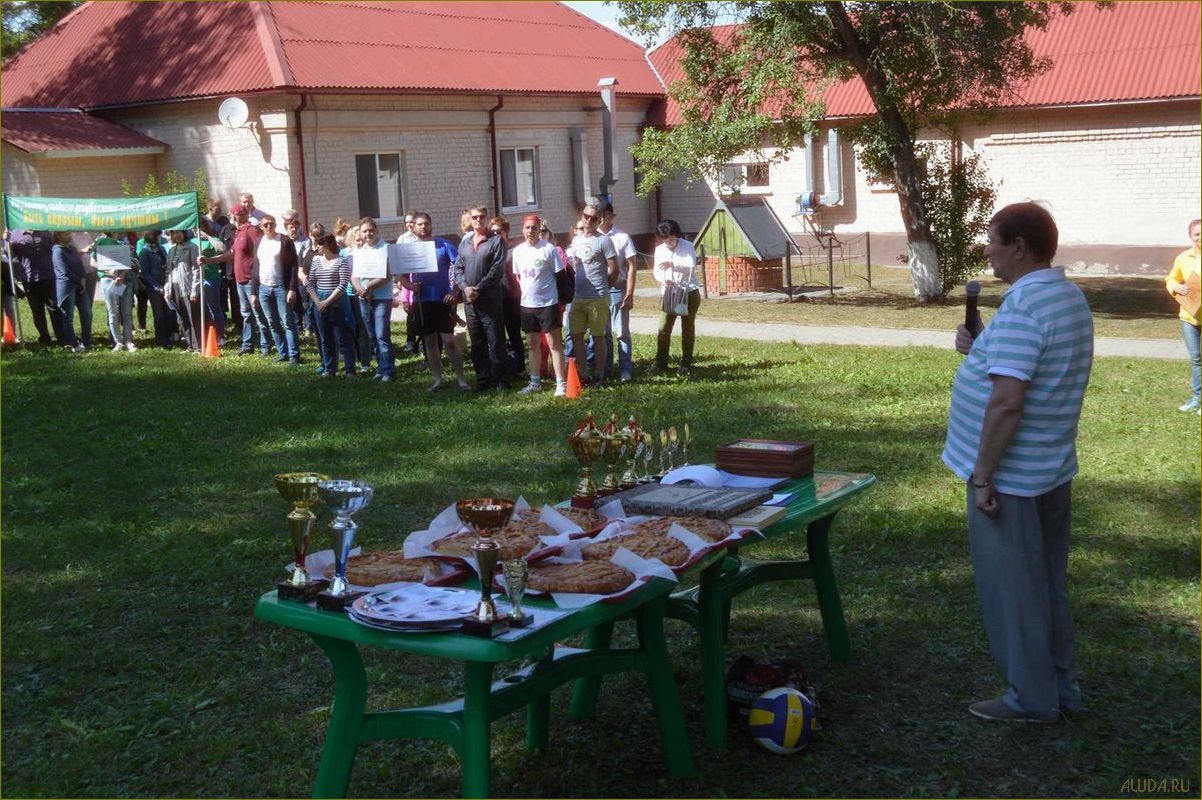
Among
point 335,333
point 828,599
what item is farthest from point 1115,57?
point 828,599

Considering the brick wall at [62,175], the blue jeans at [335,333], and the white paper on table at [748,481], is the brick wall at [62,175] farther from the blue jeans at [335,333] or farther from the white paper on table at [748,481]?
the white paper on table at [748,481]

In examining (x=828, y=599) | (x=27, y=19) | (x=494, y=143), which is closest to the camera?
(x=828, y=599)

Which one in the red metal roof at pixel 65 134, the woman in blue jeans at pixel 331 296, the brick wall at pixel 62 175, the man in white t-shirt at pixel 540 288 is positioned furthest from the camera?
the brick wall at pixel 62 175

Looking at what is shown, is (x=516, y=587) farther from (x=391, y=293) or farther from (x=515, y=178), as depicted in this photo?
(x=515, y=178)

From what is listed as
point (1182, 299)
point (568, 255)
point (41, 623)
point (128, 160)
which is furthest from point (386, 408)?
point (128, 160)

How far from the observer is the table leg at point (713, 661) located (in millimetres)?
4828

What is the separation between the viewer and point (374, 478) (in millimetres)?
9570

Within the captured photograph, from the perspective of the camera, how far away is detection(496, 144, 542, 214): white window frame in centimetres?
2684

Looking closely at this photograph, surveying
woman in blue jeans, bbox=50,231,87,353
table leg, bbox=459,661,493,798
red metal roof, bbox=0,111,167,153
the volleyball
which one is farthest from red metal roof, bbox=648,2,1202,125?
table leg, bbox=459,661,493,798

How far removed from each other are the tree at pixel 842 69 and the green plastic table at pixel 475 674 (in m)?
15.7

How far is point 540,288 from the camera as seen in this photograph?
1238 centimetres

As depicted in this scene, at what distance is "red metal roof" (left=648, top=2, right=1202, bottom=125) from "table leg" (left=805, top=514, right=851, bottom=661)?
18932 millimetres

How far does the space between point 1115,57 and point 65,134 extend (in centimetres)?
2040

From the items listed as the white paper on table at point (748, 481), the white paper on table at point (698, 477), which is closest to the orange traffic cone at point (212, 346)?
the white paper on table at point (698, 477)
